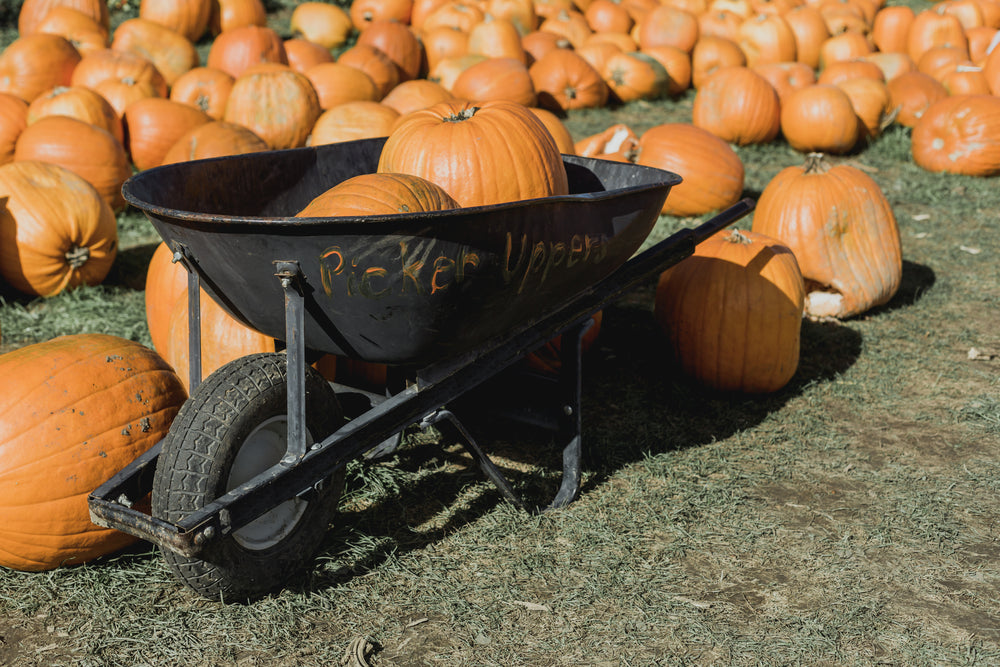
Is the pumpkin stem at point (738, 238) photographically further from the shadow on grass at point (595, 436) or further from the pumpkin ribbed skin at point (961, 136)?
the pumpkin ribbed skin at point (961, 136)

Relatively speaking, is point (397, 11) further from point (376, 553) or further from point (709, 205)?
point (376, 553)

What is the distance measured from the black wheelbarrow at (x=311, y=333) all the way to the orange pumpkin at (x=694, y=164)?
303cm

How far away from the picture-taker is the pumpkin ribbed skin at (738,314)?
3.62 metres

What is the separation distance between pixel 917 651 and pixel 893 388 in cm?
176

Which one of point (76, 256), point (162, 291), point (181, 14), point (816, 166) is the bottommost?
point (76, 256)

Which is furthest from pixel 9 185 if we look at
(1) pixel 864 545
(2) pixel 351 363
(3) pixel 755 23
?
(3) pixel 755 23

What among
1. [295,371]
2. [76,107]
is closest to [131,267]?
[76,107]

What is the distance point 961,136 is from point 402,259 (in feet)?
21.2

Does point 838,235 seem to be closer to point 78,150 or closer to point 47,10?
point 78,150

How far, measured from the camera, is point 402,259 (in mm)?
2035

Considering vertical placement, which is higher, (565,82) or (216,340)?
(216,340)

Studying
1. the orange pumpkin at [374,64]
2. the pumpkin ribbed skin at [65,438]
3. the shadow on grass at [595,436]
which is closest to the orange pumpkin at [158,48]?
the orange pumpkin at [374,64]

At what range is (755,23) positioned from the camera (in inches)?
382

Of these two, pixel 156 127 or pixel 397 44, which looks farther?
pixel 397 44
